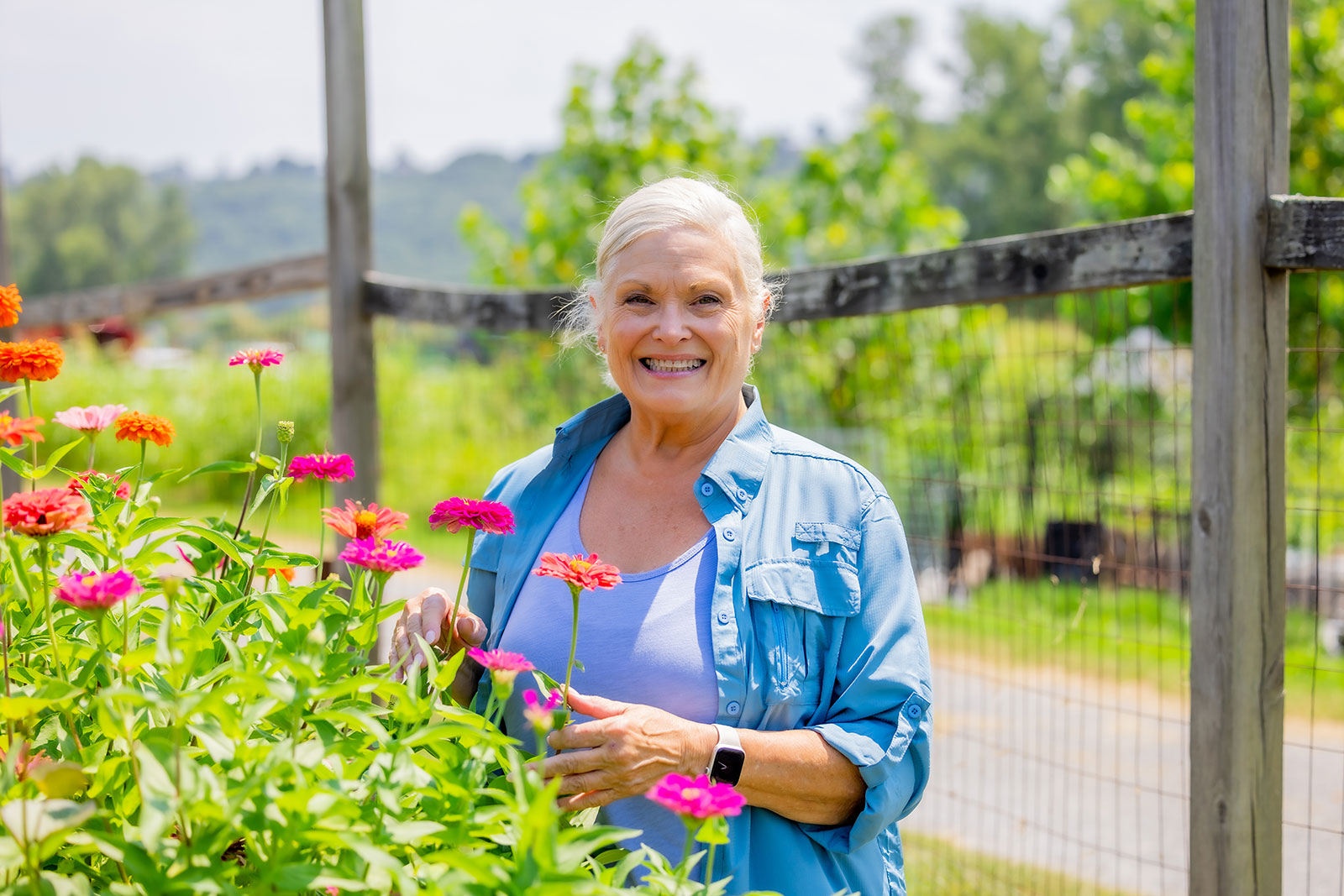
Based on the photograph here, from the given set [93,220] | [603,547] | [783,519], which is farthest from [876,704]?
[93,220]

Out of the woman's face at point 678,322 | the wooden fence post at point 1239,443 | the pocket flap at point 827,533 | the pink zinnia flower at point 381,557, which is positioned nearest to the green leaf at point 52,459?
the pink zinnia flower at point 381,557

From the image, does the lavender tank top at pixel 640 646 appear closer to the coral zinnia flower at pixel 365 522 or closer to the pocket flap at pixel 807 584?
the pocket flap at pixel 807 584

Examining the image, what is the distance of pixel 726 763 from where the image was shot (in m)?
1.40

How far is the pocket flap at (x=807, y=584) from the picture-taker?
156 cm

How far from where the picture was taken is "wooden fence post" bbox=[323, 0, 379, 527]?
3215 millimetres

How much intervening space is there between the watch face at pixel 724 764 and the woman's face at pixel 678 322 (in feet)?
1.87

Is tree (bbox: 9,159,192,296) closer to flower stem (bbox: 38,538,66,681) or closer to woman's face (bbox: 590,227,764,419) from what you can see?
woman's face (bbox: 590,227,764,419)

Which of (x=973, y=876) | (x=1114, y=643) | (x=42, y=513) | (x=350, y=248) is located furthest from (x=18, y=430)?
(x=1114, y=643)

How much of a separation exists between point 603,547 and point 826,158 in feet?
23.9

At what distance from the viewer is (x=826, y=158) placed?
8.52 metres

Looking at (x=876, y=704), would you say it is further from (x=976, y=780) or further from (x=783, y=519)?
(x=976, y=780)

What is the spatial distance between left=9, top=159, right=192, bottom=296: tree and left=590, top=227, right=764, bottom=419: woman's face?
80538 millimetres

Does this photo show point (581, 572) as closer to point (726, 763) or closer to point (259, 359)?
point (726, 763)

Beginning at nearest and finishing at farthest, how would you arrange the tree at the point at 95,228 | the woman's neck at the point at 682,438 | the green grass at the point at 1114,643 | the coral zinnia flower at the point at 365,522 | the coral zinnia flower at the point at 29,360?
the coral zinnia flower at the point at 365,522 → the coral zinnia flower at the point at 29,360 → the woman's neck at the point at 682,438 → the green grass at the point at 1114,643 → the tree at the point at 95,228
